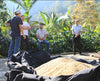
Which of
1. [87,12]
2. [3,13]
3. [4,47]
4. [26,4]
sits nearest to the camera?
[4,47]

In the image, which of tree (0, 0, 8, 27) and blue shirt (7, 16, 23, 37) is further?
tree (0, 0, 8, 27)

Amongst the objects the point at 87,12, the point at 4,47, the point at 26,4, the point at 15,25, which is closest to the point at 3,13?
the point at 4,47

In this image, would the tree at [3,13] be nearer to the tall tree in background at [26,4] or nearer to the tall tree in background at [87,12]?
the tall tree in background at [26,4]

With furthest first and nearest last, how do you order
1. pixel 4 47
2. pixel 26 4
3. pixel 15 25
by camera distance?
pixel 26 4
pixel 4 47
pixel 15 25

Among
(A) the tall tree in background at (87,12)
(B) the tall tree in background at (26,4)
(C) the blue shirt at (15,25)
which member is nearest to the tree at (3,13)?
(B) the tall tree in background at (26,4)

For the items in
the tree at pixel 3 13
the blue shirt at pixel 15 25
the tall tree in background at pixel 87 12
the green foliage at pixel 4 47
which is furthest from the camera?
the tall tree in background at pixel 87 12

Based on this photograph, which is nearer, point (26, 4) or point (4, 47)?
point (4, 47)

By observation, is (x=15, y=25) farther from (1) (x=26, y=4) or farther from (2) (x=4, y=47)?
(1) (x=26, y=4)

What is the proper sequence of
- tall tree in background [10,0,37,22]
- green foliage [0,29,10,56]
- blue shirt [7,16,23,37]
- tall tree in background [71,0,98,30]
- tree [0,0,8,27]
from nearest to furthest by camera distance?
1. blue shirt [7,16,23,37]
2. green foliage [0,29,10,56]
3. tree [0,0,8,27]
4. tall tree in background [10,0,37,22]
5. tall tree in background [71,0,98,30]

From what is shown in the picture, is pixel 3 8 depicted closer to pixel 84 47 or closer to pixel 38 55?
pixel 84 47

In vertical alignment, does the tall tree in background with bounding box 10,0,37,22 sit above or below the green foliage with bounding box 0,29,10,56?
above

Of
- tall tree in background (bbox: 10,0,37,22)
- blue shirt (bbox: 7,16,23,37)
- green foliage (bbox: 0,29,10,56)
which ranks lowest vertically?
green foliage (bbox: 0,29,10,56)

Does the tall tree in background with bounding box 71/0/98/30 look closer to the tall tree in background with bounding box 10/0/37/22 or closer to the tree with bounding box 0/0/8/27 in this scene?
the tall tree in background with bounding box 10/0/37/22

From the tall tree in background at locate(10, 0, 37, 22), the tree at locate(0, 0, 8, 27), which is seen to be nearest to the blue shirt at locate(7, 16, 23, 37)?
the tree at locate(0, 0, 8, 27)
